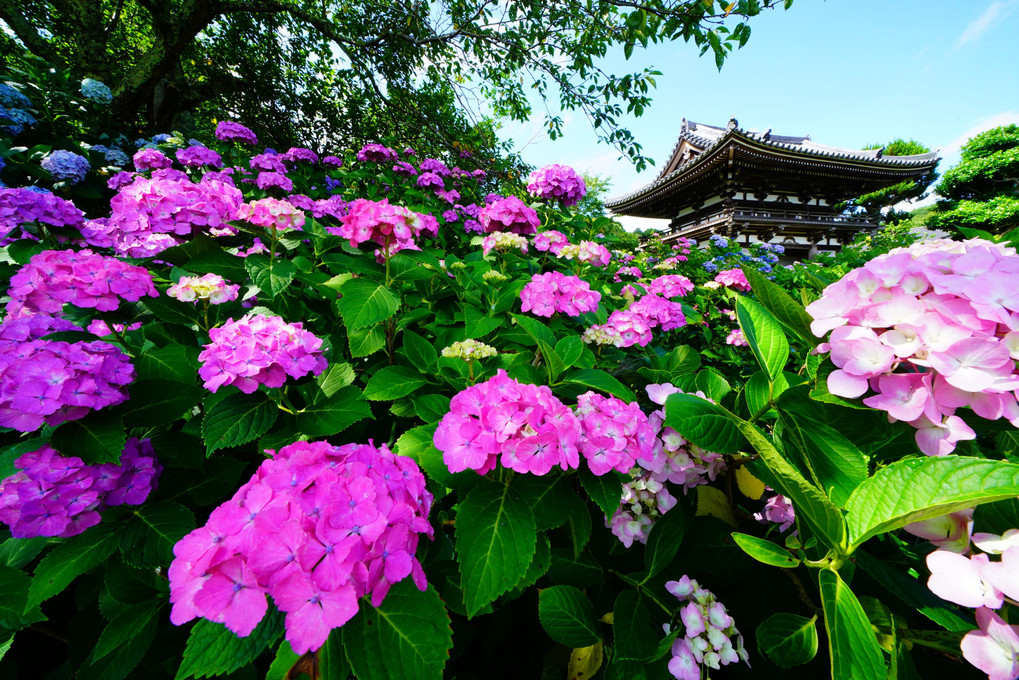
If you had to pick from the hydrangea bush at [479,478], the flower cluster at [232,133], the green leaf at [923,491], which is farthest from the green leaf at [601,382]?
the flower cluster at [232,133]

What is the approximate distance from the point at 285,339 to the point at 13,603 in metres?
0.80

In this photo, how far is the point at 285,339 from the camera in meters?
1.04

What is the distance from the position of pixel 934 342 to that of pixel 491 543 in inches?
29.1

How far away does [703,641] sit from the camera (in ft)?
2.41

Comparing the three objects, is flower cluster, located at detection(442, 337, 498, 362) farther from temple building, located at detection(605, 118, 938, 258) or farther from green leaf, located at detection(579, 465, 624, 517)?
temple building, located at detection(605, 118, 938, 258)

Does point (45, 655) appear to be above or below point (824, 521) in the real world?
below

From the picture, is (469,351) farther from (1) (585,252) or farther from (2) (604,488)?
(1) (585,252)

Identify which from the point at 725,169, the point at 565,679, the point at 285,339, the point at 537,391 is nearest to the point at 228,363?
the point at 285,339

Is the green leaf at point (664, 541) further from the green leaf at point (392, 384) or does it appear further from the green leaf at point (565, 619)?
the green leaf at point (392, 384)

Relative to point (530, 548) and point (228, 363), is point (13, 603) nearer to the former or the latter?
point (228, 363)

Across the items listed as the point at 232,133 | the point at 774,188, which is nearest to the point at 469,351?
the point at 232,133

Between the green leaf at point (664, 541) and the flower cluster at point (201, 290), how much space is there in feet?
4.73

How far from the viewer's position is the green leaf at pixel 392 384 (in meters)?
1.11

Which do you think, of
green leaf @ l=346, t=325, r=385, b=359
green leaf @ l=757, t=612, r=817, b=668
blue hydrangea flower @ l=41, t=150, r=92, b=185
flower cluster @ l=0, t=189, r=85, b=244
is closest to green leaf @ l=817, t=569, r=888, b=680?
green leaf @ l=757, t=612, r=817, b=668
